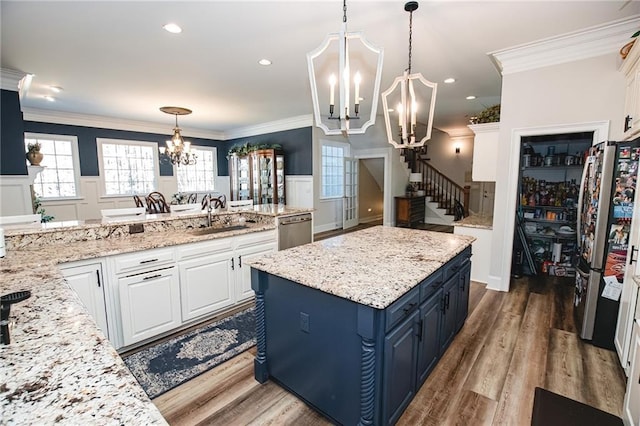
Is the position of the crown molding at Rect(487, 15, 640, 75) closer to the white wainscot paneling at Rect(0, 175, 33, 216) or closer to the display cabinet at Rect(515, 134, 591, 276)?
the display cabinet at Rect(515, 134, 591, 276)

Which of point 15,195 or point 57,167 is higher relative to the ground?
point 57,167

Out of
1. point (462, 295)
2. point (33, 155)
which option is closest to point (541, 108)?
point (462, 295)

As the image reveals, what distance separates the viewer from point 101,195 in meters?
7.09

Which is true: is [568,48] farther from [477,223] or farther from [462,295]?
[462,295]

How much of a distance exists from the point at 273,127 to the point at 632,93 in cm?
657

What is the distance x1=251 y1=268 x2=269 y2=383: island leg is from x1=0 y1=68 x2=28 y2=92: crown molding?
442 cm

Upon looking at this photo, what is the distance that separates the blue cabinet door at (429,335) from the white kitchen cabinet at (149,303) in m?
2.14

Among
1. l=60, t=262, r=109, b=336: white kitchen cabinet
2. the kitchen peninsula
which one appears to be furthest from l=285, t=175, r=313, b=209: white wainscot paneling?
l=60, t=262, r=109, b=336: white kitchen cabinet

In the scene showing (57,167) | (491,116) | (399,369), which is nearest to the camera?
(399,369)

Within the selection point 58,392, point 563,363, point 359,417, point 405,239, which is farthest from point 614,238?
point 58,392

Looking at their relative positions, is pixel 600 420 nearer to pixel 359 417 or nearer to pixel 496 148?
pixel 359 417

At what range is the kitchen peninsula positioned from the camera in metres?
1.56

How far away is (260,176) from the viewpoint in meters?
7.75

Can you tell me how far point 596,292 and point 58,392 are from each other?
11.5 ft
